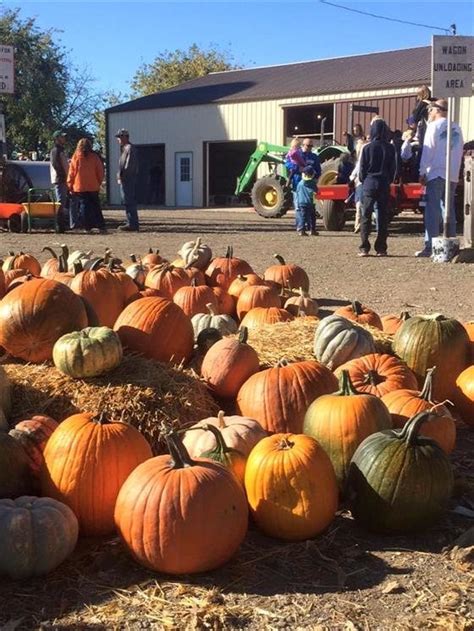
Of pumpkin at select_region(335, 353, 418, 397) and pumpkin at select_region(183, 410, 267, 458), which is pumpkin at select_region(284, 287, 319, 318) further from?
pumpkin at select_region(183, 410, 267, 458)

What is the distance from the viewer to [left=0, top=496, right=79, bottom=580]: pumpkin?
117 inches

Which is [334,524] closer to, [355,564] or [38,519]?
[355,564]

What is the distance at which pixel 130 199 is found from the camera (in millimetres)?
17078

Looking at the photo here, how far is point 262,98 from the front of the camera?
34.0 meters

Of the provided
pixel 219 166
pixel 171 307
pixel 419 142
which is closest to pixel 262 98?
pixel 219 166

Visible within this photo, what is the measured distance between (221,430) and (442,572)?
4.05ft

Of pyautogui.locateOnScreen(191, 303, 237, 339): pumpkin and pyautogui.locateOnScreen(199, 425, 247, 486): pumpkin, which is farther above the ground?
pyautogui.locateOnScreen(191, 303, 237, 339): pumpkin

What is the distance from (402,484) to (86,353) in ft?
5.65

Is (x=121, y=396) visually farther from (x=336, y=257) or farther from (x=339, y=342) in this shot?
(x=336, y=257)

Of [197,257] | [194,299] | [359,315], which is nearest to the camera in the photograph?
[359,315]

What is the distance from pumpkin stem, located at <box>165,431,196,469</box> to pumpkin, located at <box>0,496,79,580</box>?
464 millimetres

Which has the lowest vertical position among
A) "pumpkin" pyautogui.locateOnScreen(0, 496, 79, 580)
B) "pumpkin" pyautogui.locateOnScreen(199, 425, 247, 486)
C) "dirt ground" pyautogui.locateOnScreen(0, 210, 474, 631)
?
"dirt ground" pyautogui.locateOnScreen(0, 210, 474, 631)

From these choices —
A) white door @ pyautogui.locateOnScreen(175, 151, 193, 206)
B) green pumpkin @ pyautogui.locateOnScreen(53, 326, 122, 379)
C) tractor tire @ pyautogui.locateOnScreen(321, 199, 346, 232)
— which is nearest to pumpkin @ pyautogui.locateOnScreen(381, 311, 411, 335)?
green pumpkin @ pyautogui.locateOnScreen(53, 326, 122, 379)

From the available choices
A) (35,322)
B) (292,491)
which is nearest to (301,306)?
(35,322)
